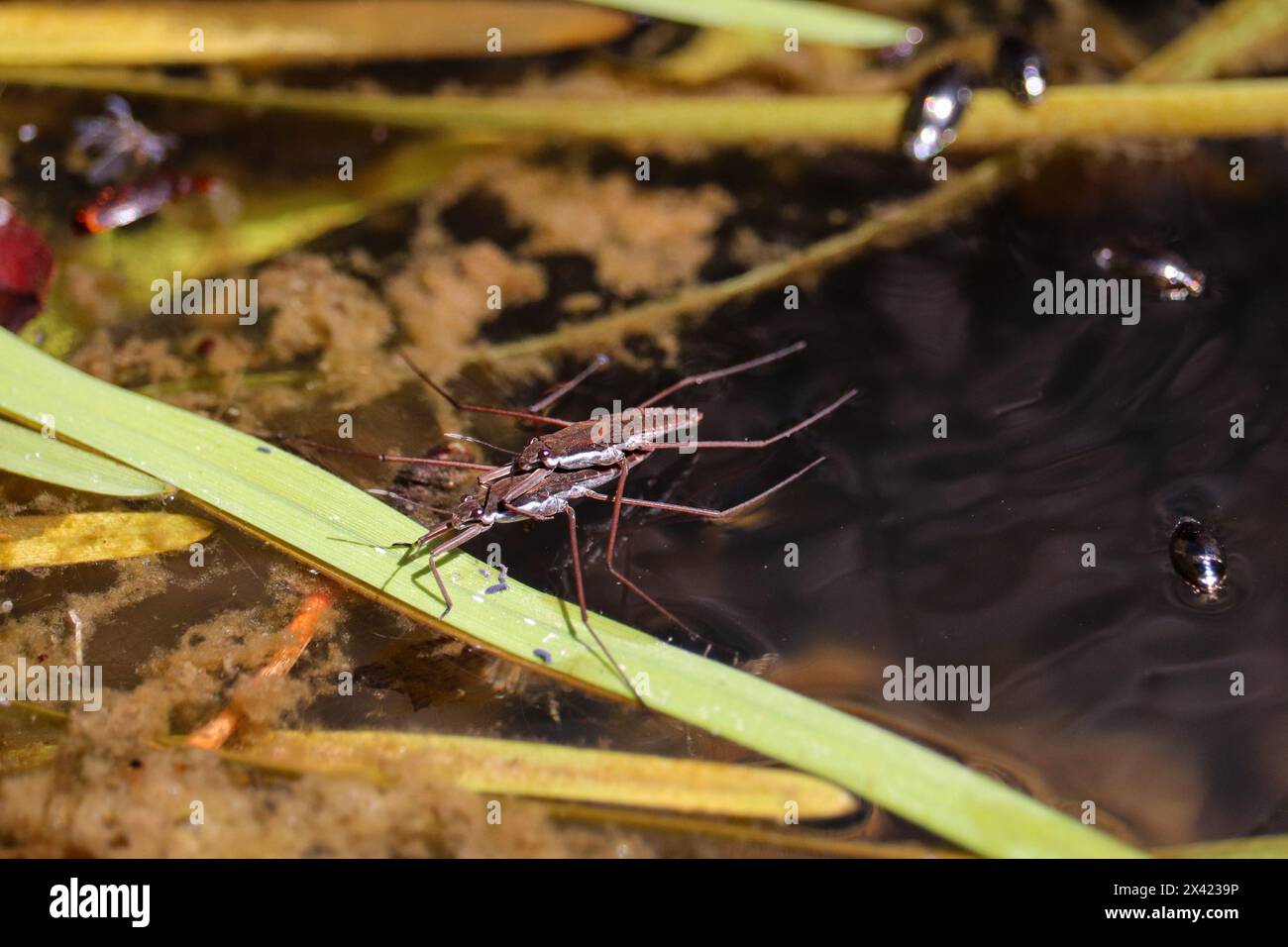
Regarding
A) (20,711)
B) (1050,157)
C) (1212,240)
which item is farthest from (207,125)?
(1212,240)

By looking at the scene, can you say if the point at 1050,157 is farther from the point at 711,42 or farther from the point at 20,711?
the point at 20,711

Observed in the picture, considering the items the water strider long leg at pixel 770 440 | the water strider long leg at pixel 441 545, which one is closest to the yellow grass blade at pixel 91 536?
the water strider long leg at pixel 441 545

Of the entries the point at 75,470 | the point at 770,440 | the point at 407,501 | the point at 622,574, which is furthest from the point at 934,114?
the point at 75,470

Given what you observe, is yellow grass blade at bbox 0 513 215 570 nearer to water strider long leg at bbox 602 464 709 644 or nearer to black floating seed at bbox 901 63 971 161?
water strider long leg at bbox 602 464 709 644

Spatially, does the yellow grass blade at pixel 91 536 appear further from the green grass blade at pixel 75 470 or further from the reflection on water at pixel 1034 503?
the reflection on water at pixel 1034 503

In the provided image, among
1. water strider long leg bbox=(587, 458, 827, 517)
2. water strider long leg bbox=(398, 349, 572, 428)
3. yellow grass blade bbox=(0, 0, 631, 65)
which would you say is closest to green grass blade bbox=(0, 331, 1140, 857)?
water strider long leg bbox=(587, 458, 827, 517)
